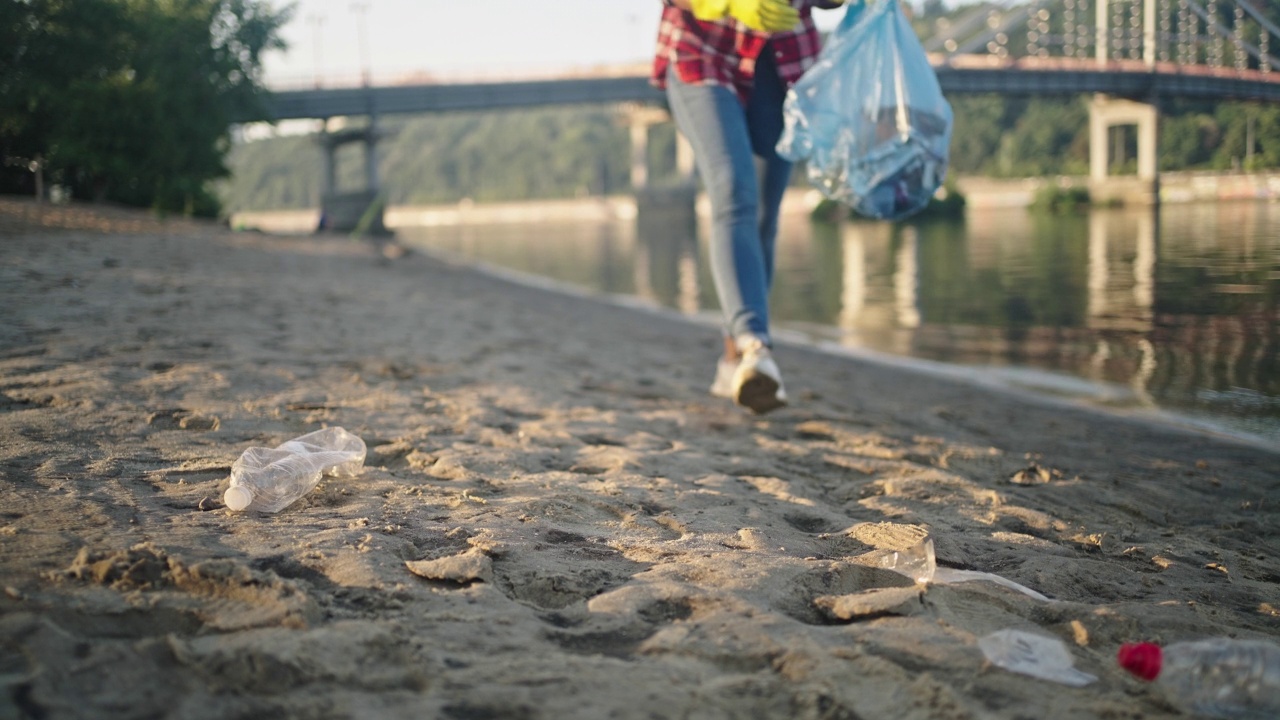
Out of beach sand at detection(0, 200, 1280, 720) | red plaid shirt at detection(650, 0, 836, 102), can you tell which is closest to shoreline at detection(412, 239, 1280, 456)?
beach sand at detection(0, 200, 1280, 720)

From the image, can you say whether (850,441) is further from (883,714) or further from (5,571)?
(5,571)

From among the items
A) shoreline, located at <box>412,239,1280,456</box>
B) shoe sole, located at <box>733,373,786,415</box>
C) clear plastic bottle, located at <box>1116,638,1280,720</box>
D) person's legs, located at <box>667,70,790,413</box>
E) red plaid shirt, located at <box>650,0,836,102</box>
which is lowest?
shoreline, located at <box>412,239,1280,456</box>

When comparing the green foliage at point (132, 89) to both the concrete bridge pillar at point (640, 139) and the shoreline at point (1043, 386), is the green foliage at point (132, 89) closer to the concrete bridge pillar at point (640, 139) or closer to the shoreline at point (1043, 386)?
the shoreline at point (1043, 386)

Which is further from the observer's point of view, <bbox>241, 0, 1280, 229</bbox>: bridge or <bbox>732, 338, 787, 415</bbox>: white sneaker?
<bbox>241, 0, 1280, 229</bbox>: bridge

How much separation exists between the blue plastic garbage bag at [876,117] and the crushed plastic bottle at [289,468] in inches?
82.1

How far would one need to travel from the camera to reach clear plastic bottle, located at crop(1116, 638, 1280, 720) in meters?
1.45

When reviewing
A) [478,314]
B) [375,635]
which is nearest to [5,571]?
[375,635]

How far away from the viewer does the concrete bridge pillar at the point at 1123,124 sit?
25.5m

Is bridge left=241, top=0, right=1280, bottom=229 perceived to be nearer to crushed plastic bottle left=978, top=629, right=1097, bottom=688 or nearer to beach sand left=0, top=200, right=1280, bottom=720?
beach sand left=0, top=200, right=1280, bottom=720

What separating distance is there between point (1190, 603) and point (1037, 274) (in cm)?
1158

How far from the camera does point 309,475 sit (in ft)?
7.78

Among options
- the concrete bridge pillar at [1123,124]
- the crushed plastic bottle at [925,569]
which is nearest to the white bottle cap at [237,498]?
the crushed plastic bottle at [925,569]

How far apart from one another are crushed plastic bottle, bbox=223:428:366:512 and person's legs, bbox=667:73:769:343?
1.55 meters

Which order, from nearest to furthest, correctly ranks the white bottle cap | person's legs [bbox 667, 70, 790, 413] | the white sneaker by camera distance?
the white bottle cap → the white sneaker → person's legs [bbox 667, 70, 790, 413]
